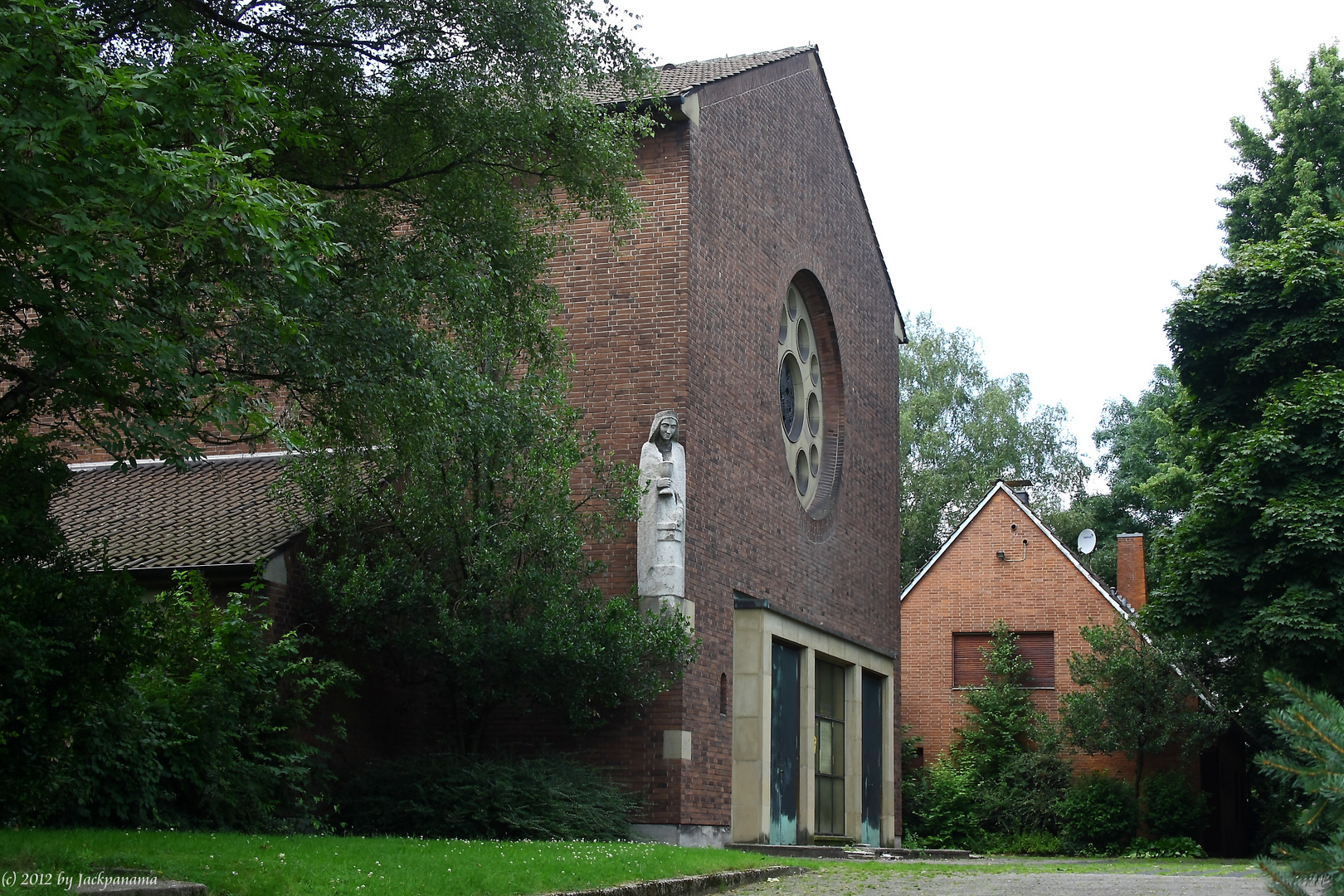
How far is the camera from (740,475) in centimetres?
2030

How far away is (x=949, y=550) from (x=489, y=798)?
2112 centimetres

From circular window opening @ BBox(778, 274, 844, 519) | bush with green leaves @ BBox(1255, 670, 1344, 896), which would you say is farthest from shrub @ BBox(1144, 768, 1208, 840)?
bush with green leaves @ BBox(1255, 670, 1344, 896)

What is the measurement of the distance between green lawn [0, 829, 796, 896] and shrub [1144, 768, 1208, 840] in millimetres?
18716

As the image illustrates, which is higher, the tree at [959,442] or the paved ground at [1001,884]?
the tree at [959,442]

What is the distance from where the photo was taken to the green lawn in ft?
26.3

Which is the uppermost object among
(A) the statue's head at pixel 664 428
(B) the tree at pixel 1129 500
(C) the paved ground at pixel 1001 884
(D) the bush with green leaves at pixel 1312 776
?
(B) the tree at pixel 1129 500

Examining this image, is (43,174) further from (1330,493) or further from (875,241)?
(875,241)

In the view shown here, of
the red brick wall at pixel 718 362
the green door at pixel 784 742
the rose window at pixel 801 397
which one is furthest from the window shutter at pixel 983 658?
the green door at pixel 784 742

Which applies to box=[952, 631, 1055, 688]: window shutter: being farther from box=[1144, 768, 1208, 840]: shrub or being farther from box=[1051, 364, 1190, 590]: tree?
box=[1051, 364, 1190, 590]: tree

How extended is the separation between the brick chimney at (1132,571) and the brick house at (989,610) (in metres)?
1.07

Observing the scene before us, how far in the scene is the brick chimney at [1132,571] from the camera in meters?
35.2

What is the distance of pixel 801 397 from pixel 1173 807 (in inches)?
495

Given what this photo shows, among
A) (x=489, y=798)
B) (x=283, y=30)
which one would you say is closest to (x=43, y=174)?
(x=283, y=30)

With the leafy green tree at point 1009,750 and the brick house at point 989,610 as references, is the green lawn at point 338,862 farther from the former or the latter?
the brick house at point 989,610
